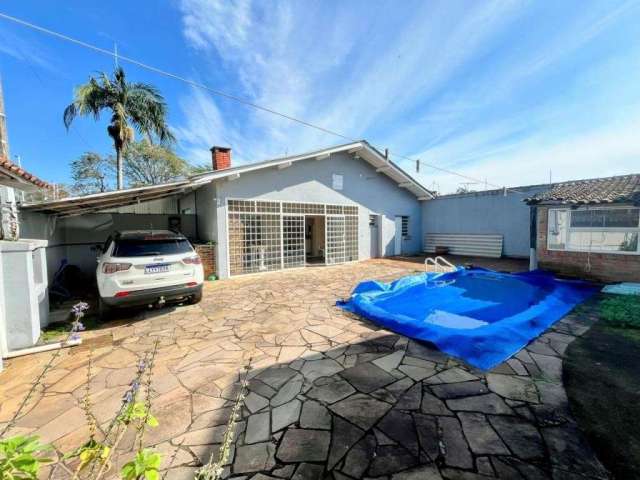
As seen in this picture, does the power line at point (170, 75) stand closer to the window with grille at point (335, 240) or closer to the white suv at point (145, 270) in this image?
the white suv at point (145, 270)

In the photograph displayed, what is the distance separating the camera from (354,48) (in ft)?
26.7

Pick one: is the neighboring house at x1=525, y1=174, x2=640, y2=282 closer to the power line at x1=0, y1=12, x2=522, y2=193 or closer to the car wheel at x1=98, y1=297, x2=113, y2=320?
the power line at x1=0, y1=12, x2=522, y2=193

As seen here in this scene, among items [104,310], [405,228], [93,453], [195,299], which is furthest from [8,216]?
[405,228]

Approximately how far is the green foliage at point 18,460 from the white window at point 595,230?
1127 cm

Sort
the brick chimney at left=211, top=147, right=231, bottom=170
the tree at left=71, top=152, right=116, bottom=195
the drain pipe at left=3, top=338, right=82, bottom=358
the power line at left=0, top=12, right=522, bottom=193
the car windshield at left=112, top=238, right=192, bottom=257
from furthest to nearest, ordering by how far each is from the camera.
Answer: the tree at left=71, top=152, right=116, bottom=195 < the brick chimney at left=211, top=147, right=231, bottom=170 < the car windshield at left=112, top=238, right=192, bottom=257 < the power line at left=0, top=12, right=522, bottom=193 < the drain pipe at left=3, top=338, right=82, bottom=358

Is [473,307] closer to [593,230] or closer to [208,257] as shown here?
[593,230]

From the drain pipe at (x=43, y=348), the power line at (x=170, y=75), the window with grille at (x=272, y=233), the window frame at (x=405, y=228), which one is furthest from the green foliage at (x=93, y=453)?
the window frame at (x=405, y=228)

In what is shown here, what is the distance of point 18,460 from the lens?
92 centimetres

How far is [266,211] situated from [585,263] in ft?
34.1

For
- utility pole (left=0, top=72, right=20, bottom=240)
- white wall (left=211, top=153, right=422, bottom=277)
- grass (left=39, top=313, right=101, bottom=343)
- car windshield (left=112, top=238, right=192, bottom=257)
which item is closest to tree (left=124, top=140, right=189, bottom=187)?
white wall (left=211, top=153, right=422, bottom=277)

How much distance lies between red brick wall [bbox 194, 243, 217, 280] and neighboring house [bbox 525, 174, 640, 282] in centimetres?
1081

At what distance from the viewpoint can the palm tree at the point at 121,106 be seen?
12.3m

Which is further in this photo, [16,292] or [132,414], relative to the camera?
[16,292]

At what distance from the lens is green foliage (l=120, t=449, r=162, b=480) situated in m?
1.00
